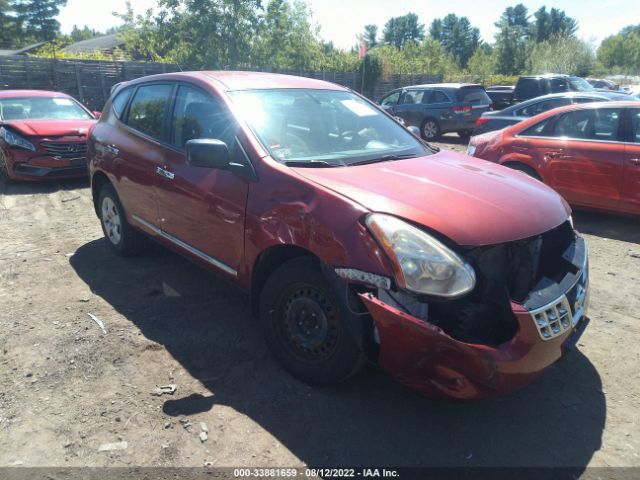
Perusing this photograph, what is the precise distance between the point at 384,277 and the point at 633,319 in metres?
2.63

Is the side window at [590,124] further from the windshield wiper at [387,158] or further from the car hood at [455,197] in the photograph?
the windshield wiper at [387,158]

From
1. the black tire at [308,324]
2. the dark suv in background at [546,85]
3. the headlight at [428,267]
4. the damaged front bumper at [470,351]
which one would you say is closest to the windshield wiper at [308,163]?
the black tire at [308,324]

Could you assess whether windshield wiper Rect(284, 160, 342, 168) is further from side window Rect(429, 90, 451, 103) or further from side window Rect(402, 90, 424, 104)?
side window Rect(402, 90, 424, 104)

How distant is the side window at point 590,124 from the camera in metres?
6.10

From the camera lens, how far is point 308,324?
9.52 feet

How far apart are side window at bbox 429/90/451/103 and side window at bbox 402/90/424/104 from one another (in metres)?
0.40

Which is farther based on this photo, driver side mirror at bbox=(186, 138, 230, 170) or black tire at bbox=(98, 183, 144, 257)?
black tire at bbox=(98, 183, 144, 257)

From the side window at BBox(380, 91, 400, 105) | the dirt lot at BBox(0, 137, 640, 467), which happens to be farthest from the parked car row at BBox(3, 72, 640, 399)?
the side window at BBox(380, 91, 400, 105)

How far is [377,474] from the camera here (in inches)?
94.0

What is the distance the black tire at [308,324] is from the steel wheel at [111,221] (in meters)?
2.55

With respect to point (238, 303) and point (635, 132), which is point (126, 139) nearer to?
point (238, 303)

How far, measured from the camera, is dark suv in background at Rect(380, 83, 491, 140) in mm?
A: 14164

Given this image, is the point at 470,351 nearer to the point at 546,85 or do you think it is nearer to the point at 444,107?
the point at 444,107

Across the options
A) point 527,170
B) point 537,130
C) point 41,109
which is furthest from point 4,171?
point 537,130
